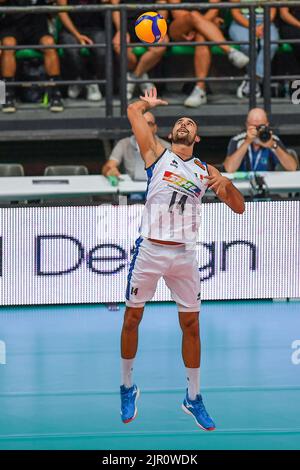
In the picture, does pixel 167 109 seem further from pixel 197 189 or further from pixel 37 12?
pixel 197 189

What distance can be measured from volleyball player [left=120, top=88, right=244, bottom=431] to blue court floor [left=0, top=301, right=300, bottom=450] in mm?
296

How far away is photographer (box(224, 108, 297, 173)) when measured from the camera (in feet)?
40.8

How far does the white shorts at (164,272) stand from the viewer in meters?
8.61

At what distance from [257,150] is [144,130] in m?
4.31

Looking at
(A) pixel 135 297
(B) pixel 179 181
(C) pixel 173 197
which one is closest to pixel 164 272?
(A) pixel 135 297

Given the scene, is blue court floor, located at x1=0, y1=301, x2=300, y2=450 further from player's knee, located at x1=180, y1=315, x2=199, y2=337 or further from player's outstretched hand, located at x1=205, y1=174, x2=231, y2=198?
player's outstretched hand, located at x1=205, y1=174, x2=231, y2=198

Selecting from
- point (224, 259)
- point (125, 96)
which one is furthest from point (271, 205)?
point (125, 96)

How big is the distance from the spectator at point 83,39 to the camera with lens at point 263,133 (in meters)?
2.75

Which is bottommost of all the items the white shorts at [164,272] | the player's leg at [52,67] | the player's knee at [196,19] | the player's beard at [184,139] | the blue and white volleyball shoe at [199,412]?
the blue and white volleyball shoe at [199,412]

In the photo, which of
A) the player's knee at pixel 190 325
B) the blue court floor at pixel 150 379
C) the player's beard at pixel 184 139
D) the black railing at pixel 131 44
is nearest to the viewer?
the player's beard at pixel 184 139

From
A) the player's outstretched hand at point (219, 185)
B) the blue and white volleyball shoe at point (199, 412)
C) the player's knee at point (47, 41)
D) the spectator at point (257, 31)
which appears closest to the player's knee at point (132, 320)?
the blue and white volleyball shoe at point (199, 412)

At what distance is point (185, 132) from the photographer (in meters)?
8.45

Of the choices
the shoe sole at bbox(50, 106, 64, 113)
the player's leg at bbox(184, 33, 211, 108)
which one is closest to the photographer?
the player's leg at bbox(184, 33, 211, 108)

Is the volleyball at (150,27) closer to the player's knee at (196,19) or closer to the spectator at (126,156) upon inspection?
the spectator at (126,156)
